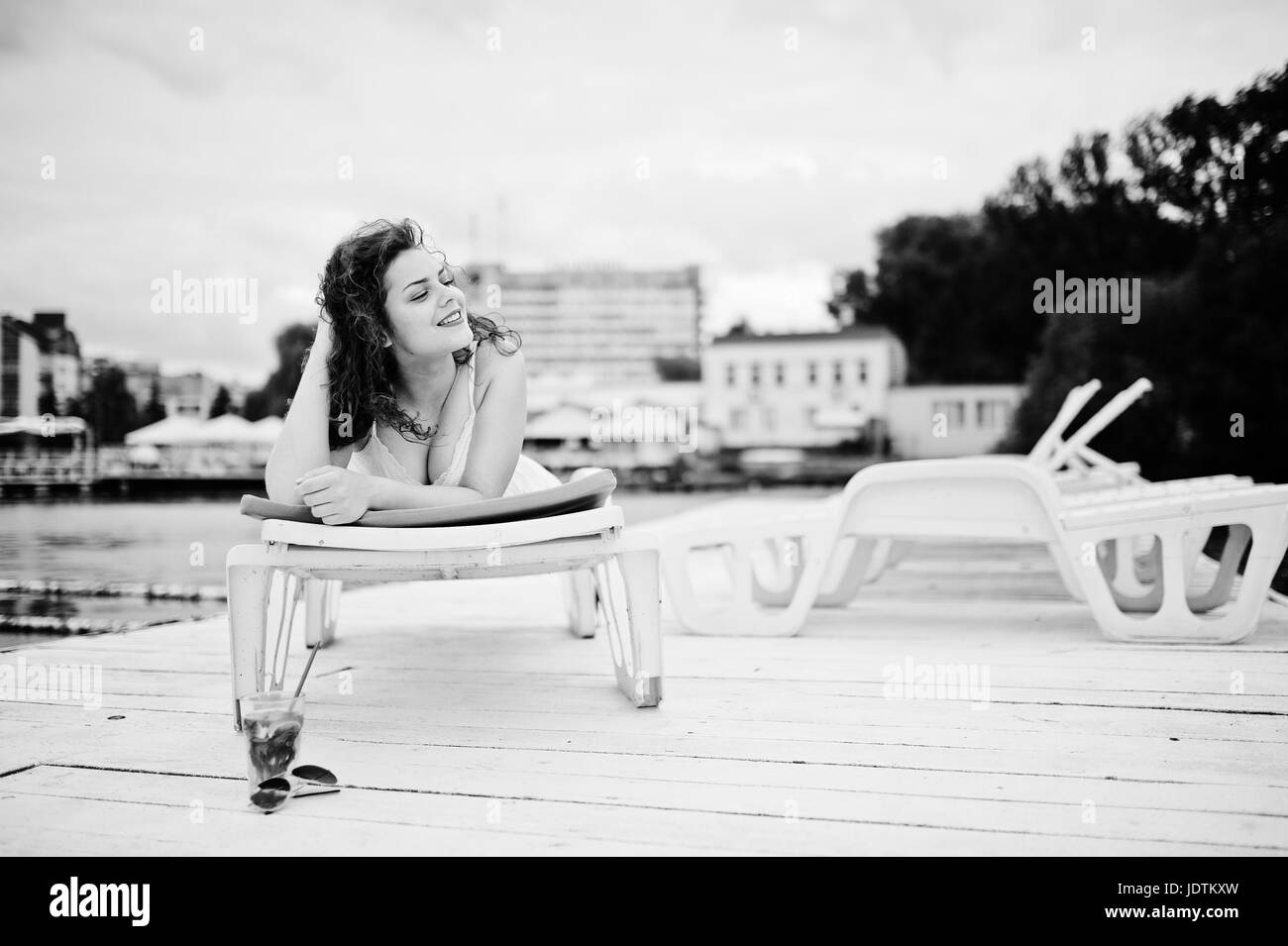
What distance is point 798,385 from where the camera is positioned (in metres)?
38.2

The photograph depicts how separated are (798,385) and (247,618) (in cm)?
3693

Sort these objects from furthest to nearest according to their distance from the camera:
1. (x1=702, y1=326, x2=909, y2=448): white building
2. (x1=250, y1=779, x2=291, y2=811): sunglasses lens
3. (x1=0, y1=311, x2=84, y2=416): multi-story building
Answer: (x1=702, y1=326, x2=909, y2=448): white building → (x1=0, y1=311, x2=84, y2=416): multi-story building → (x1=250, y1=779, x2=291, y2=811): sunglasses lens

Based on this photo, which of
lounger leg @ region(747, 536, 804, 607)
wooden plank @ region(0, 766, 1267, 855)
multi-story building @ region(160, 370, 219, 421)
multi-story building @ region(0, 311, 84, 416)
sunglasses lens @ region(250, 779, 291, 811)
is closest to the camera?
wooden plank @ region(0, 766, 1267, 855)

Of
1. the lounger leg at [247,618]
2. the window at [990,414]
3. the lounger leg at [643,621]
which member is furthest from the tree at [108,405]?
the window at [990,414]

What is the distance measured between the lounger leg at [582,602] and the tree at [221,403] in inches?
1177

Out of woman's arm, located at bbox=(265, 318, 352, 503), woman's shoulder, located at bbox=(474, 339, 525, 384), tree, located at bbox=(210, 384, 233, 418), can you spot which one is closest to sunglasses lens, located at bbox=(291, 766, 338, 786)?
woman's arm, located at bbox=(265, 318, 352, 503)

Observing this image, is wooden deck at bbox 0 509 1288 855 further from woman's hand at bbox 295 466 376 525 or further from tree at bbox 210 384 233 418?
tree at bbox 210 384 233 418

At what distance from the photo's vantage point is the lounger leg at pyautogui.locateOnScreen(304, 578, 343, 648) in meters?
3.12

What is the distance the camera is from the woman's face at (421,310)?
237 centimetres

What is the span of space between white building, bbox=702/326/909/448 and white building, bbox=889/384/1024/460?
0.77 metres

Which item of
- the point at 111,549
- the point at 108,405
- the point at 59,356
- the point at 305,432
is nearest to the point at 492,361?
the point at 305,432
